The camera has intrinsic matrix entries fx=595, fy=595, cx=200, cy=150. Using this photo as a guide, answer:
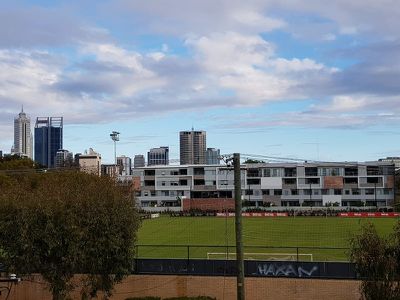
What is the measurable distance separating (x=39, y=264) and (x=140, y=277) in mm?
7987

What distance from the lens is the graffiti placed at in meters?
27.7

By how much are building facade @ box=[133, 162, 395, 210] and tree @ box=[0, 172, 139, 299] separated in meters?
99.7

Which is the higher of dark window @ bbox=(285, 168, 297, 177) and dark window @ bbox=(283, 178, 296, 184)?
dark window @ bbox=(285, 168, 297, 177)

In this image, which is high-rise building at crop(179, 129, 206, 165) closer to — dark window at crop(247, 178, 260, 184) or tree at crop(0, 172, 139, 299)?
dark window at crop(247, 178, 260, 184)

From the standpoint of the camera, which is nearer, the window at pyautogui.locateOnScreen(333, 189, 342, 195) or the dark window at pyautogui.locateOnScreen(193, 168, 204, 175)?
the window at pyautogui.locateOnScreen(333, 189, 342, 195)

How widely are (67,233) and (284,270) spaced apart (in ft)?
37.0

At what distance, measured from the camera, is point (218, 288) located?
92.3 ft

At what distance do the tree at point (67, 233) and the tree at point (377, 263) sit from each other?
9.26m

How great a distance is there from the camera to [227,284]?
2816 centimetres

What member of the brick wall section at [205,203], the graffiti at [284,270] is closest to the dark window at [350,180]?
the brick wall section at [205,203]

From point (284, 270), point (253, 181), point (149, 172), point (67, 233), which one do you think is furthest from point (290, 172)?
point (67, 233)

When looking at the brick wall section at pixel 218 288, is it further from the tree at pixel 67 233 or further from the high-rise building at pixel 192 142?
the high-rise building at pixel 192 142

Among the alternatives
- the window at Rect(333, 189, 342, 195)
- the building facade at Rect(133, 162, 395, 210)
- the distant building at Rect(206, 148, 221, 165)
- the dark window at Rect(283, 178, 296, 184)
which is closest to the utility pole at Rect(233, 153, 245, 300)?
the distant building at Rect(206, 148, 221, 165)

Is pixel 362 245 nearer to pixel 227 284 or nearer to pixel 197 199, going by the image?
pixel 227 284
